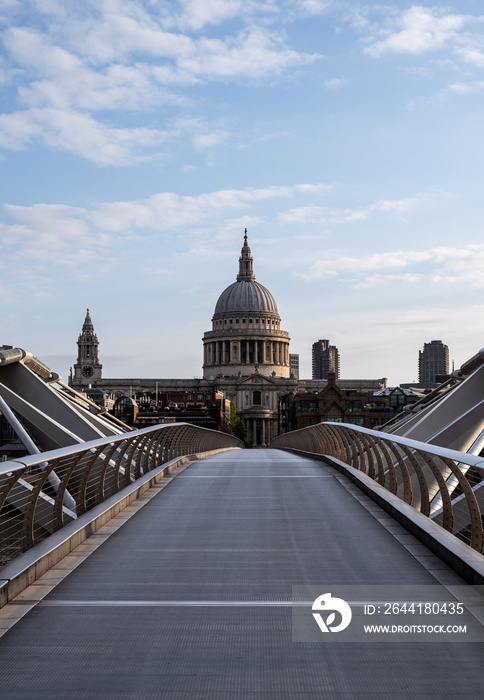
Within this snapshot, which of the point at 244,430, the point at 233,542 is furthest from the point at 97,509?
the point at 244,430

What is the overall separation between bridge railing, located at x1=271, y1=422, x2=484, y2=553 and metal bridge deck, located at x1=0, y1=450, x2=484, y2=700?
612mm

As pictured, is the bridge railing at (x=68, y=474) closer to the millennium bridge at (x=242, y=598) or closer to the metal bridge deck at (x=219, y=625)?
the millennium bridge at (x=242, y=598)

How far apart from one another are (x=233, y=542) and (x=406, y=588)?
290 centimetres

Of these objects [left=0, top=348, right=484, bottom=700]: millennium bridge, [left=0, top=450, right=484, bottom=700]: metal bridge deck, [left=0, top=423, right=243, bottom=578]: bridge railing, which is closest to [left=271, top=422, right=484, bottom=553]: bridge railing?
[left=0, top=348, right=484, bottom=700]: millennium bridge

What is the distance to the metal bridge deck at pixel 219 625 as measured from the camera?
576 cm

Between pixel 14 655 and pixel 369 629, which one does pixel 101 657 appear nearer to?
pixel 14 655

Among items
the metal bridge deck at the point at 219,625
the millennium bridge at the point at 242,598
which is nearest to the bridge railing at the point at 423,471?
the millennium bridge at the point at 242,598

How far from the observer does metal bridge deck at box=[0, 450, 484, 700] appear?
5.76m

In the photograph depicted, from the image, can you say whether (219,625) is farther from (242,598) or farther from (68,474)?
(68,474)

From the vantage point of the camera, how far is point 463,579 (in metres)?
8.51

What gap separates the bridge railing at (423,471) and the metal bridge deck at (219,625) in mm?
612

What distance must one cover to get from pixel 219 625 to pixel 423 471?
11.8 metres

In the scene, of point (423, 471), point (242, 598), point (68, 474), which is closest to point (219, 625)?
point (242, 598)

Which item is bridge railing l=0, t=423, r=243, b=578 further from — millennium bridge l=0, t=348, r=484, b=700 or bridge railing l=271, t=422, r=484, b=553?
bridge railing l=271, t=422, r=484, b=553
